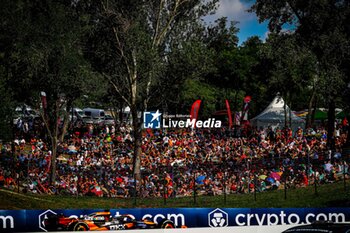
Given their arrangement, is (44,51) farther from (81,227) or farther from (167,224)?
(167,224)

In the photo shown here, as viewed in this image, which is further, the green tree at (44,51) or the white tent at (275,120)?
the white tent at (275,120)

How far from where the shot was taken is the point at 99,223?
1864 centimetres

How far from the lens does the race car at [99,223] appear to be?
1788cm

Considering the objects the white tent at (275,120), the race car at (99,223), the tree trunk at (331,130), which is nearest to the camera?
the race car at (99,223)

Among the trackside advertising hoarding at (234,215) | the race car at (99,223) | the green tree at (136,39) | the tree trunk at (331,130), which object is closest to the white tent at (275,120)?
the tree trunk at (331,130)

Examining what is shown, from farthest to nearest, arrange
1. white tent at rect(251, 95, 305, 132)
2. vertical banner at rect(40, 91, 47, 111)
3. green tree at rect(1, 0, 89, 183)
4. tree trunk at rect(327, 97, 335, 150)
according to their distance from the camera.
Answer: white tent at rect(251, 95, 305, 132), tree trunk at rect(327, 97, 335, 150), vertical banner at rect(40, 91, 47, 111), green tree at rect(1, 0, 89, 183)

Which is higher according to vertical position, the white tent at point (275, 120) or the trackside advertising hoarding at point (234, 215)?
A: the white tent at point (275, 120)

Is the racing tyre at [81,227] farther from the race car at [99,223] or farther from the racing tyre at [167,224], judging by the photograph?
the racing tyre at [167,224]

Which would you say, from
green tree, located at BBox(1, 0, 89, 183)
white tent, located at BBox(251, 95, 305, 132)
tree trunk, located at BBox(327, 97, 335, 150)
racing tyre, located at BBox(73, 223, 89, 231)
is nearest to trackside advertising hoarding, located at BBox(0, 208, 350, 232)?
racing tyre, located at BBox(73, 223, 89, 231)

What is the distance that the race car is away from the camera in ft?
58.6

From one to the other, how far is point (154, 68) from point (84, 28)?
4567mm

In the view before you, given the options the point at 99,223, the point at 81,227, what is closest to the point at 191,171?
the point at 99,223

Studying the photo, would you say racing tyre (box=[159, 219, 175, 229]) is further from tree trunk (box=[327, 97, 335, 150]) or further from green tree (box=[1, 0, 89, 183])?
tree trunk (box=[327, 97, 335, 150])

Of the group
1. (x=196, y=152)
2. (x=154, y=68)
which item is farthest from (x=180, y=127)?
(x=154, y=68)
